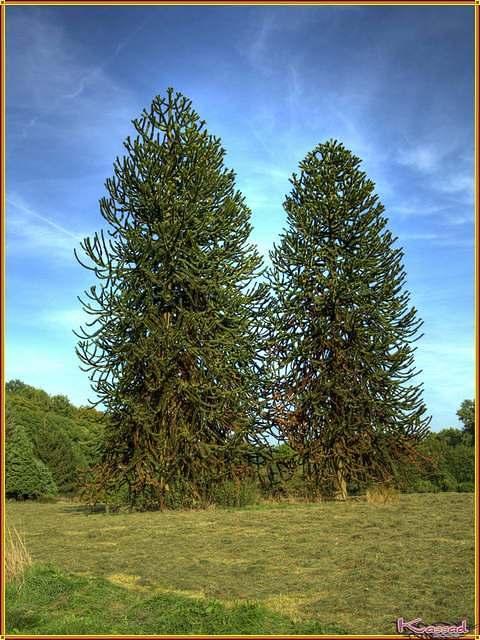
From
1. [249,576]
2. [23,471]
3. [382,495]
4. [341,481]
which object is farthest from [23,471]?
[249,576]

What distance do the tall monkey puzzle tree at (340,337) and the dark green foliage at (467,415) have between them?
1644 centimetres

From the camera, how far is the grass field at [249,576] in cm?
569

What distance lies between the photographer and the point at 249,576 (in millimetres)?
7305

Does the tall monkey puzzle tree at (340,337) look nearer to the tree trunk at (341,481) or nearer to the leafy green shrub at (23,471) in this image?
the tree trunk at (341,481)

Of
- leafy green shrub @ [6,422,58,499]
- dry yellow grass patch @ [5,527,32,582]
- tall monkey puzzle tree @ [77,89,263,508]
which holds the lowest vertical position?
leafy green shrub @ [6,422,58,499]

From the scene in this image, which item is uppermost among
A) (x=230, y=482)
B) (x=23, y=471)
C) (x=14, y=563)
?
(x=14, y=563)

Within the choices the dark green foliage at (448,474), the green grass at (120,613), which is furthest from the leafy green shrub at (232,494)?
the green grass at (120,613)

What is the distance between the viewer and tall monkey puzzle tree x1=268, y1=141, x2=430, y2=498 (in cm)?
1702

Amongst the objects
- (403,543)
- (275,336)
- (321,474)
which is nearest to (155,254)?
(275,336)

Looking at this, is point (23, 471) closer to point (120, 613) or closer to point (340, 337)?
point (340, 337)

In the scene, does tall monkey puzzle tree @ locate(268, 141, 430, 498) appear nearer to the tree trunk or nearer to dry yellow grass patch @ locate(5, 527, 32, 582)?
the tree trunk

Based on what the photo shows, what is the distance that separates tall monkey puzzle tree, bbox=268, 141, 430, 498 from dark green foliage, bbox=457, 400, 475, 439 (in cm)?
1644

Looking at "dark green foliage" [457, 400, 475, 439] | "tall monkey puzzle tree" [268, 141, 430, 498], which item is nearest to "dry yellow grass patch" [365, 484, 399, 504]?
"tall monkey puzzle tree" [268, 141, 430, 498]

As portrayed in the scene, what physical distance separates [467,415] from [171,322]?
22987 millimetres
